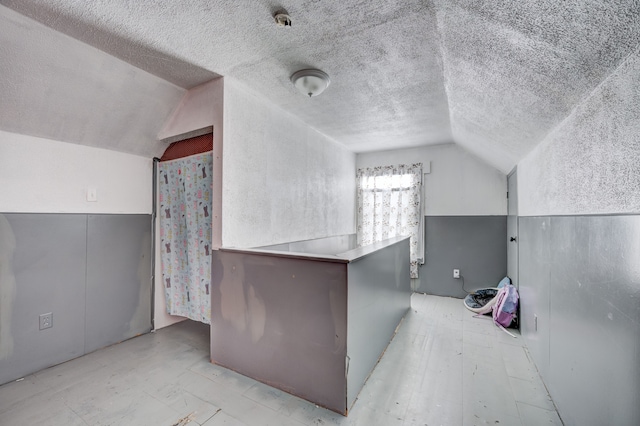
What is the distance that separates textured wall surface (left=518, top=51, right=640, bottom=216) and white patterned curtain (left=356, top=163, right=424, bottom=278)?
7.69 ft

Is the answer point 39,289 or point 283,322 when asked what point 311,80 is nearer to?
point 283,322

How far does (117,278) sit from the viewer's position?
2.45m

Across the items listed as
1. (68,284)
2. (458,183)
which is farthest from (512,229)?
(68,284)

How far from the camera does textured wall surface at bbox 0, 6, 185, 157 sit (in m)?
1.59

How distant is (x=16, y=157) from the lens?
1905mm

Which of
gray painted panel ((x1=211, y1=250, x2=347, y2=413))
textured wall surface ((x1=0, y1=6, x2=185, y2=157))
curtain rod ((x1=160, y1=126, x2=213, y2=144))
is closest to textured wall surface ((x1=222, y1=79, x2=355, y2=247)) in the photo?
curtain rod ((x1=160, y1=126, x2=213, y2=144))

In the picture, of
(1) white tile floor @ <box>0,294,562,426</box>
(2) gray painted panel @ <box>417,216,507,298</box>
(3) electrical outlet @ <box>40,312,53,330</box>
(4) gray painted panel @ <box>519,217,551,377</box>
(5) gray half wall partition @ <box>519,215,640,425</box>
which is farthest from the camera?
(2) gray painted panel @ <box>417,216,507,298</box>

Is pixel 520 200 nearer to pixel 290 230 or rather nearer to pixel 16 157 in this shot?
pixel 290 230

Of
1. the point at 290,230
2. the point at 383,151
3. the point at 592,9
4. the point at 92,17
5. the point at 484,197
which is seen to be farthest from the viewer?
the point at 383,151

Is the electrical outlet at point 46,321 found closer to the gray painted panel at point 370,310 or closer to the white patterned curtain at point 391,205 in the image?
the gray painted panel at point 370,310

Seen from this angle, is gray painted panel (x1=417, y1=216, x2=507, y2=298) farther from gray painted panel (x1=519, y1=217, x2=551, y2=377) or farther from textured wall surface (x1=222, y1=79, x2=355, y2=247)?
textured wall surface (x1=222, y1=79, x2=355, y2=247)

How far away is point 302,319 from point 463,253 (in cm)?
304

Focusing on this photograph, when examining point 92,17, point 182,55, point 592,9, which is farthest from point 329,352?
point 92,17

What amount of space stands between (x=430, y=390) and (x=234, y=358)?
144cm
